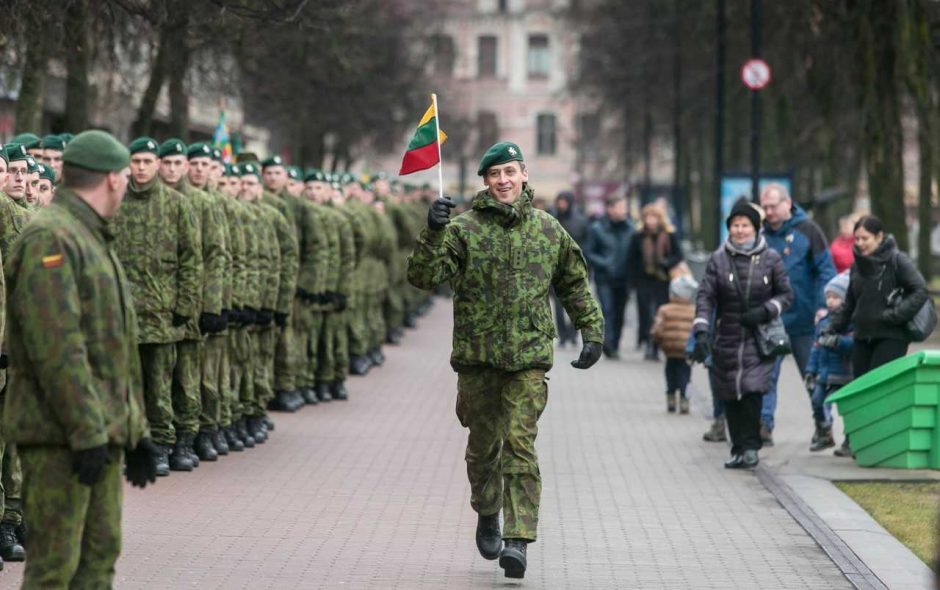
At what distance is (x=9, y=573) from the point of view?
9.20 metres

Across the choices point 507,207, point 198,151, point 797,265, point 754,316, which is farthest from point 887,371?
point 198,151

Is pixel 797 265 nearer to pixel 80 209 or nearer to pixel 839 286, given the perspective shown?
pixel 839 286

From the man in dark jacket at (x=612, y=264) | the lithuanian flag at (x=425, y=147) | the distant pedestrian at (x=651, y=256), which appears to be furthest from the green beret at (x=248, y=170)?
the man in dark jacket at (x=612, y=264)

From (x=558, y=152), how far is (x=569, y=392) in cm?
8469

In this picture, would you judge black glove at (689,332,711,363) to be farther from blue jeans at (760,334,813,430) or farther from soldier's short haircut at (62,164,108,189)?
soldier's short haircut at (62,164,108,189)

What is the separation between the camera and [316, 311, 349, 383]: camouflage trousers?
1820 cm

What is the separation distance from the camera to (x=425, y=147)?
10.2 m

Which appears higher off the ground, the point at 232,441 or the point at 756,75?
the point at 756,75

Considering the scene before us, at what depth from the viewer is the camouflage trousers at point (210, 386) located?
13539 mm

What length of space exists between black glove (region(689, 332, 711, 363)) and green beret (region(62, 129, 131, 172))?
705 centimetres

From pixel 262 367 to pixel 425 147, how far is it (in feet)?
17.5

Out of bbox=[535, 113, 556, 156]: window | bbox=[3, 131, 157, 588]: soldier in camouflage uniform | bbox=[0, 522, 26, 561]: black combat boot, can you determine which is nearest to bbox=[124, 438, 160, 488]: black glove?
bbox=[3, 131, 157, 588]: soldier in camouflage uniform

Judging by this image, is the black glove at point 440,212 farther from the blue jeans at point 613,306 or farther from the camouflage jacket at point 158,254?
the blue jeans at point 613,306

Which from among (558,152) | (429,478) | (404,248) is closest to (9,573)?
(429,478)
